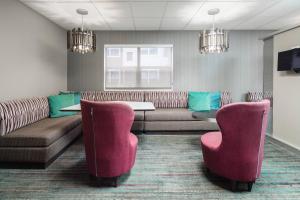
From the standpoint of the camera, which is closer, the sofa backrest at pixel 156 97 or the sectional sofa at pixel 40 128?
the sectional sofa at pixel 40 128

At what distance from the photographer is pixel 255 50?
17.2ft

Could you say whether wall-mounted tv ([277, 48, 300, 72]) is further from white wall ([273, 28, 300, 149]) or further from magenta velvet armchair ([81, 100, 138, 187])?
magenta velvet armchair ([81, 100, 138, 187])

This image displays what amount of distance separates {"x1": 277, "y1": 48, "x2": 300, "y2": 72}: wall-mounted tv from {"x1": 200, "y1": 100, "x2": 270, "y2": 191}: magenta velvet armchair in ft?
4.25

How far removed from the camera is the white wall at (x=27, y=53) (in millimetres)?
3035

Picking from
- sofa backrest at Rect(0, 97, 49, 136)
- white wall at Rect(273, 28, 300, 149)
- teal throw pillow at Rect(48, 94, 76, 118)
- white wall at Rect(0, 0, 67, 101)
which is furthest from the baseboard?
white wall at Rect(0, 0, 67, 101)

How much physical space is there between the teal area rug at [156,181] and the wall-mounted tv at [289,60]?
4.22 ft

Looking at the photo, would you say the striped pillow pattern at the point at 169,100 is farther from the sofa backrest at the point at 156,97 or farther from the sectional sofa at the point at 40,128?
the sectional sofa at the point at 40,128

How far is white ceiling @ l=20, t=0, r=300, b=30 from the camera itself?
3.41 metres

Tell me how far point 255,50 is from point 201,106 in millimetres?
2181

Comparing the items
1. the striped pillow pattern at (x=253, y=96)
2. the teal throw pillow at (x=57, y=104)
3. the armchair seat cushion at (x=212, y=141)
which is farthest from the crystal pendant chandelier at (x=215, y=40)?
the teal throw pillow at (x=57, y=104)

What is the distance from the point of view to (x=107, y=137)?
204 cm

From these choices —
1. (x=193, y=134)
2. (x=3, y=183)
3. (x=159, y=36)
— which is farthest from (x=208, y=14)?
(x=3, y=183)

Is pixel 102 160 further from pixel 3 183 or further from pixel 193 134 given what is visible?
pixel 193 134

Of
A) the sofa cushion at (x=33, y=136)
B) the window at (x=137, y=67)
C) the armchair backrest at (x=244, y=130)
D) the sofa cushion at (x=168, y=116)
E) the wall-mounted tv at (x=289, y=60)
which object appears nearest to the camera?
the armchair backrest at (x=244, y=130)
